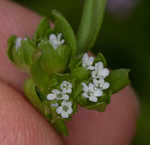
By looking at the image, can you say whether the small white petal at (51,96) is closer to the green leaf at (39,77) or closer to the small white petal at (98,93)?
the green leaf at (39,77)

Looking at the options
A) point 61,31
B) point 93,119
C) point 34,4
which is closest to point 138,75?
point 93,119

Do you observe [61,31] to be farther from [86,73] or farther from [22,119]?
[22,119]

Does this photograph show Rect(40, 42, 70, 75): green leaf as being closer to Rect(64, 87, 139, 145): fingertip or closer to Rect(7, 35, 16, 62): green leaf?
Rect(7, 35, 16, 62): green leaf

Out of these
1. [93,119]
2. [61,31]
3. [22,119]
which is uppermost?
[61,31]

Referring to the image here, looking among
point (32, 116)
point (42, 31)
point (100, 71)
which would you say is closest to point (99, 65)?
point (100, 71)

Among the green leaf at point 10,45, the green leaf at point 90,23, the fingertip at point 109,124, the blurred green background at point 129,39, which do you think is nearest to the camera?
the green leaf at point 10,45

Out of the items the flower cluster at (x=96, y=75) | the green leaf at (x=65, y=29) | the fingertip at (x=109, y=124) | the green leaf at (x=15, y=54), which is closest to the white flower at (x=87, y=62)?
the flower cluster at (x=96, y=75)
